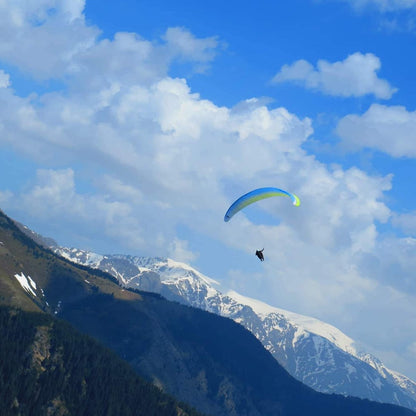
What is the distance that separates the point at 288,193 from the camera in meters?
135

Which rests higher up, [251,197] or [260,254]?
[251,197]

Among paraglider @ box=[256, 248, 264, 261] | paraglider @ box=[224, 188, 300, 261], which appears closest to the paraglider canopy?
paraglider @ box=[224, 188, 300, 261]

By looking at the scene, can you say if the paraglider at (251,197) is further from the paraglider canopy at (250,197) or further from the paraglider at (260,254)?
the paraglider at (260,254)

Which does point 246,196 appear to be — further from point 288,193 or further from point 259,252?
point 259,252

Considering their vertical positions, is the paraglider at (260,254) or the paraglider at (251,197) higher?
the paraglider at (251,197)

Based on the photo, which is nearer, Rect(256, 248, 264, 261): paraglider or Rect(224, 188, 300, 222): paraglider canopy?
Rect(256, 248, 264, 261): paraglider

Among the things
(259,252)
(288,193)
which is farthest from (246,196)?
(259,252)

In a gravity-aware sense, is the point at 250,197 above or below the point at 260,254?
above

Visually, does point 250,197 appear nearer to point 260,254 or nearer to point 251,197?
point 251,197

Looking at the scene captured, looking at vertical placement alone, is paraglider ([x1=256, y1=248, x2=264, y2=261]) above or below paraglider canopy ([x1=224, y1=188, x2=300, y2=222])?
below

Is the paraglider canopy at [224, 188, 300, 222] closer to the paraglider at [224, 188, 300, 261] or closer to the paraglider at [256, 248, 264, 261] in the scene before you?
the paraglider at [224, 188, 300, 261]

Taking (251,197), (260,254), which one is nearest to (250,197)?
(251,197)

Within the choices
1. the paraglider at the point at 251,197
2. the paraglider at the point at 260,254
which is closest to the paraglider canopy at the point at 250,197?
the paraglider at the point at 251,197

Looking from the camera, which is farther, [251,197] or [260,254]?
[251,197]
